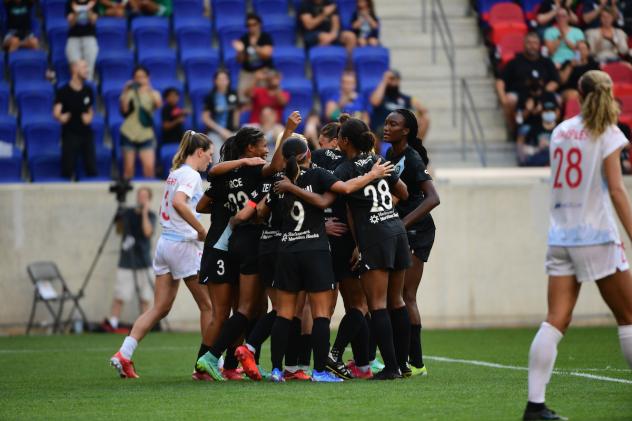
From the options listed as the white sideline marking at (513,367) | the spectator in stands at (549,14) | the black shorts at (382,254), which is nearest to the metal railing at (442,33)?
the spectator in stands at (549,14)

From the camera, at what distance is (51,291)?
685 inches

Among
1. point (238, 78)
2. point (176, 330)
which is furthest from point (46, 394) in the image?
point (238, 78)

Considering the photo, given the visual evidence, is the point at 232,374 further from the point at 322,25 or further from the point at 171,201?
the point at 322,25

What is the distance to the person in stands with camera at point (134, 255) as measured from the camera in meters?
17.6

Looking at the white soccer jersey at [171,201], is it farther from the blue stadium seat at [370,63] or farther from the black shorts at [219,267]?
the blue stadium seat at [370,63]

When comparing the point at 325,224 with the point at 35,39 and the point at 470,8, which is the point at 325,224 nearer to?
the point at 35,39

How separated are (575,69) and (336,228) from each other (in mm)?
11142

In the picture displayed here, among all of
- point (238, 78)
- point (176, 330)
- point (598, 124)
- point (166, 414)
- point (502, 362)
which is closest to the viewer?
point (598, 124)

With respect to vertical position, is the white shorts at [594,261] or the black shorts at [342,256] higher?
the white shorts at [594,261]

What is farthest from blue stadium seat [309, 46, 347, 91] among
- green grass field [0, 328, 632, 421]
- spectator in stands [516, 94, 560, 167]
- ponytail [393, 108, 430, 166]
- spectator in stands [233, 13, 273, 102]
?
ponytail [393, 108, 430, 166]

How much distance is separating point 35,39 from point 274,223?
11.8m

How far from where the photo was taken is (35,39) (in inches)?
809

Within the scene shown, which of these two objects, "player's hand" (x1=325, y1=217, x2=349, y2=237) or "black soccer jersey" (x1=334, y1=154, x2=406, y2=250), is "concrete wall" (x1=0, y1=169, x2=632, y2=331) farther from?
"black soccer jersey" (x1=334, y1=154, x2=406, y2=250)

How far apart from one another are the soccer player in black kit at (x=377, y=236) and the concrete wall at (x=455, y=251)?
7816 millimetres
